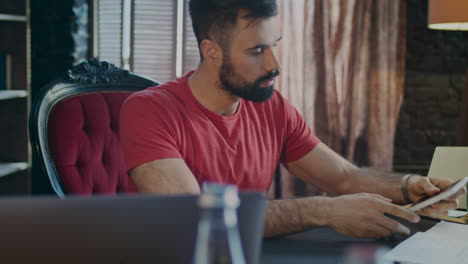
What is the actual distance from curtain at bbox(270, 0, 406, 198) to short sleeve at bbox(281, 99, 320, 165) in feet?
4.70

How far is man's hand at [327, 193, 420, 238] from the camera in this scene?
1164 mm

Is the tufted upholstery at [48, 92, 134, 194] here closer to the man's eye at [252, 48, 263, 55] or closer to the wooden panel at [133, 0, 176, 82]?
the man's eye at [252, 48, 263, 55]

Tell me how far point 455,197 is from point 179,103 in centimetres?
74

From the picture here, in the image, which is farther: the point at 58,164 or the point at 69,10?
the point at 69,10

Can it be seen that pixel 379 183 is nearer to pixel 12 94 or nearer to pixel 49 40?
pixel 12 94

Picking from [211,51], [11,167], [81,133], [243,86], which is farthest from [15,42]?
[243,86]

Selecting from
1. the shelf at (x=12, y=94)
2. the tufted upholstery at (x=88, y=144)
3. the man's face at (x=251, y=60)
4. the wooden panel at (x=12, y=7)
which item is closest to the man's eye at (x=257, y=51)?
the man's face at (x=251, y=60)

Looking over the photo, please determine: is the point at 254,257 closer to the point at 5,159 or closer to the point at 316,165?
the point at 316,165

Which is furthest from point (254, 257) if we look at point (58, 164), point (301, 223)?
point (58, 164)

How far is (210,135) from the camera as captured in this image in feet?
5.13

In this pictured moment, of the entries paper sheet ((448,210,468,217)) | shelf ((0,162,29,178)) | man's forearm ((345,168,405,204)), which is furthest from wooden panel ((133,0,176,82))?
paper sheet ((448,210,468,217))

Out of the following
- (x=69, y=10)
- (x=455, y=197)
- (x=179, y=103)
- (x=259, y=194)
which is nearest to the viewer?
(x=259, y=194)

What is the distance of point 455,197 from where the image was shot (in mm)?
1296

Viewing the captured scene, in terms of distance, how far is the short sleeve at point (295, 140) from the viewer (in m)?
1.76
